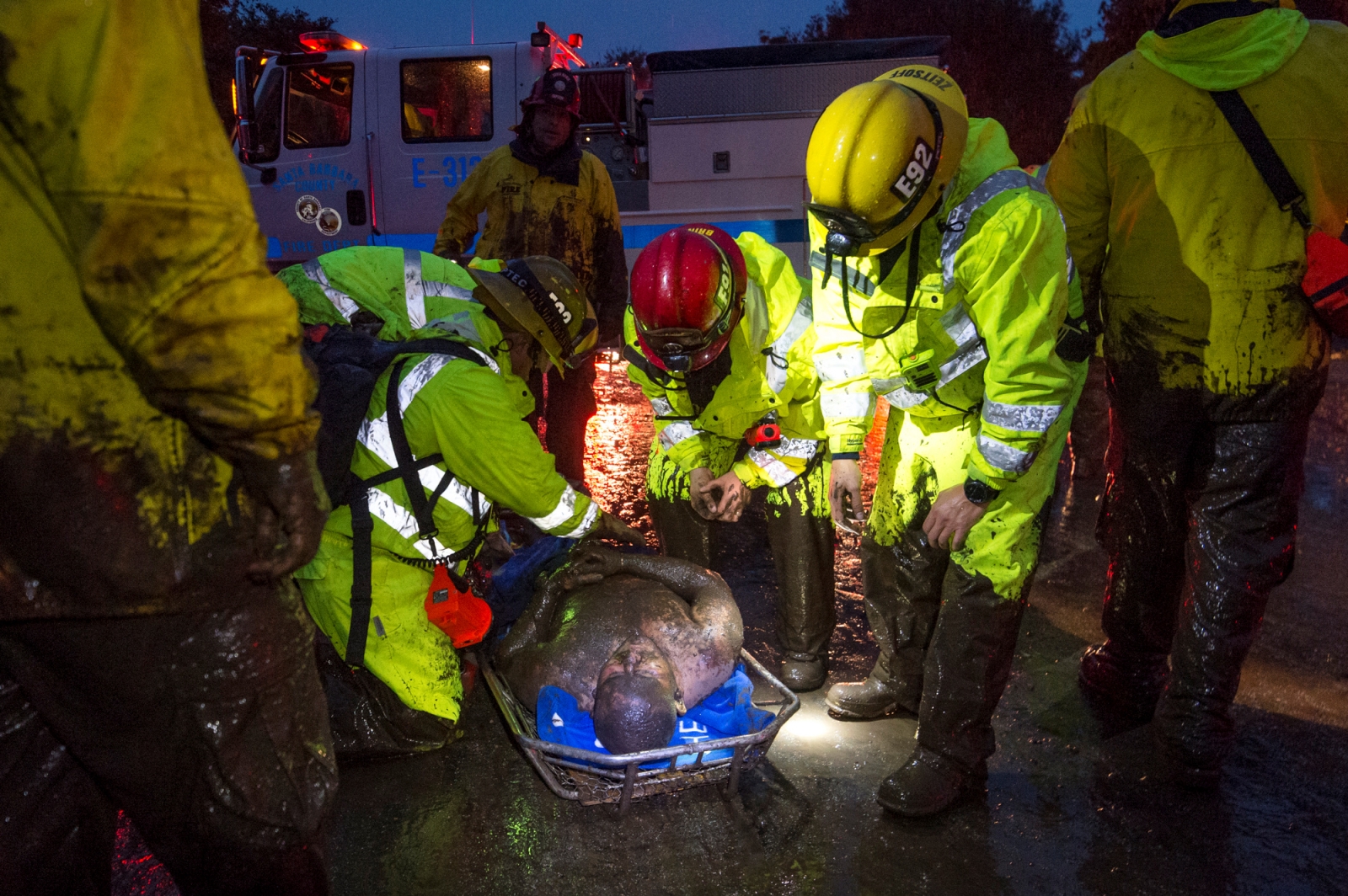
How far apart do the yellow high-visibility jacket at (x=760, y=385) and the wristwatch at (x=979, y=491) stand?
1036mm

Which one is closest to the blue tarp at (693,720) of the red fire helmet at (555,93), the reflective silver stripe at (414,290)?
the reflective silver stripe at (414,290)

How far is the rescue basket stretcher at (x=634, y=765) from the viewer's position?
8.32ft

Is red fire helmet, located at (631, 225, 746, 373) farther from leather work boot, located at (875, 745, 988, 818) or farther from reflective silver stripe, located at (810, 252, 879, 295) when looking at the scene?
leather work boot, located at (875, 745, 988, 818)

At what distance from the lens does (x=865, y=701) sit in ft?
11.1

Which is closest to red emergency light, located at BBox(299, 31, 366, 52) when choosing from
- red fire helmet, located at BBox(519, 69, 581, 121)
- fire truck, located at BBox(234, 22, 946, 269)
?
fire truck, located at BBox(234, 22, 946, 269)

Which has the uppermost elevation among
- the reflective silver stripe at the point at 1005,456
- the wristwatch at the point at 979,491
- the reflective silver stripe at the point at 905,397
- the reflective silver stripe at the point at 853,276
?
the reflective silver stripe at the point at 853,276

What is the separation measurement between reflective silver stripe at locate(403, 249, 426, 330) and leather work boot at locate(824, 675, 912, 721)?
2.38 metres

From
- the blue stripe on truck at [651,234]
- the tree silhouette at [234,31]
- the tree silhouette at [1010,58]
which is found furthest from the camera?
the tree silhouette at [1010,58]

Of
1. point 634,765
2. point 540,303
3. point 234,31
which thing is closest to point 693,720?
point 634,765

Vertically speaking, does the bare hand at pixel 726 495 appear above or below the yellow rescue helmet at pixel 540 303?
below

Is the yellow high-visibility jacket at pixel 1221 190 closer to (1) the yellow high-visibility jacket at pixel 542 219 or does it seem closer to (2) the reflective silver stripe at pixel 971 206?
(2) the reflective silver stripe at pixel 971 206

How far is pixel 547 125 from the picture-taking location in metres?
5.50

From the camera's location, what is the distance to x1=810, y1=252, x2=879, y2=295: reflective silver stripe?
113 inches

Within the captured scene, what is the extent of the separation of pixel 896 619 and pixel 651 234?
236 inches
